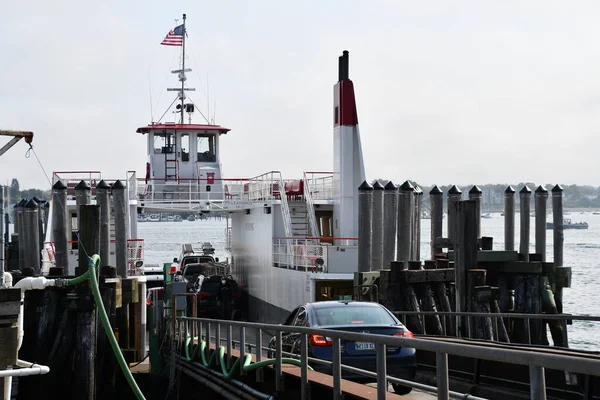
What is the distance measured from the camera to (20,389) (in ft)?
54.4

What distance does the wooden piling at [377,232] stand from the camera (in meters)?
23.1

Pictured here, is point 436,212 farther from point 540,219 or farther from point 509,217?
point 540,219

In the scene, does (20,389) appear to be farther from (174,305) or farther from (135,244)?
(135,244)

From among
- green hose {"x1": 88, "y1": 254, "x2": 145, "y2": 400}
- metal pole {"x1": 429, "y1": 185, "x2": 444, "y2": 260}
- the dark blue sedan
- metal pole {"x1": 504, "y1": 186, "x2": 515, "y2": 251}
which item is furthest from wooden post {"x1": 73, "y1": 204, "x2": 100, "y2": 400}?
metal pole {"x1": 504, "y1": 186, "x2": 515, "y2": 251}

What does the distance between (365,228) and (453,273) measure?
12.9 ft

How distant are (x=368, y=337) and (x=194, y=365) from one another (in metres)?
7.75

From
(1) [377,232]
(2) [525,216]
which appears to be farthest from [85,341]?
(2) [525,216]

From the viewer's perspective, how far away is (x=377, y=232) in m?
23.6

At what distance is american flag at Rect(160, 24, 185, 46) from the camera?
4138cm

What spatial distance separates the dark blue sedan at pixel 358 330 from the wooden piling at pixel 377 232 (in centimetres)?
999

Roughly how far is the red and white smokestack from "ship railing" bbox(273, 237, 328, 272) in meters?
1.95

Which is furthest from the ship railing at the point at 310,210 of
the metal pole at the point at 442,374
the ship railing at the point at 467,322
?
the metal pole at the point at 442,374

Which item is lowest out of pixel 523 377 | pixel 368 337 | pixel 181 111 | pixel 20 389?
pixel 20 389

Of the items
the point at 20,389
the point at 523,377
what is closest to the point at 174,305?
the point at 20,389
